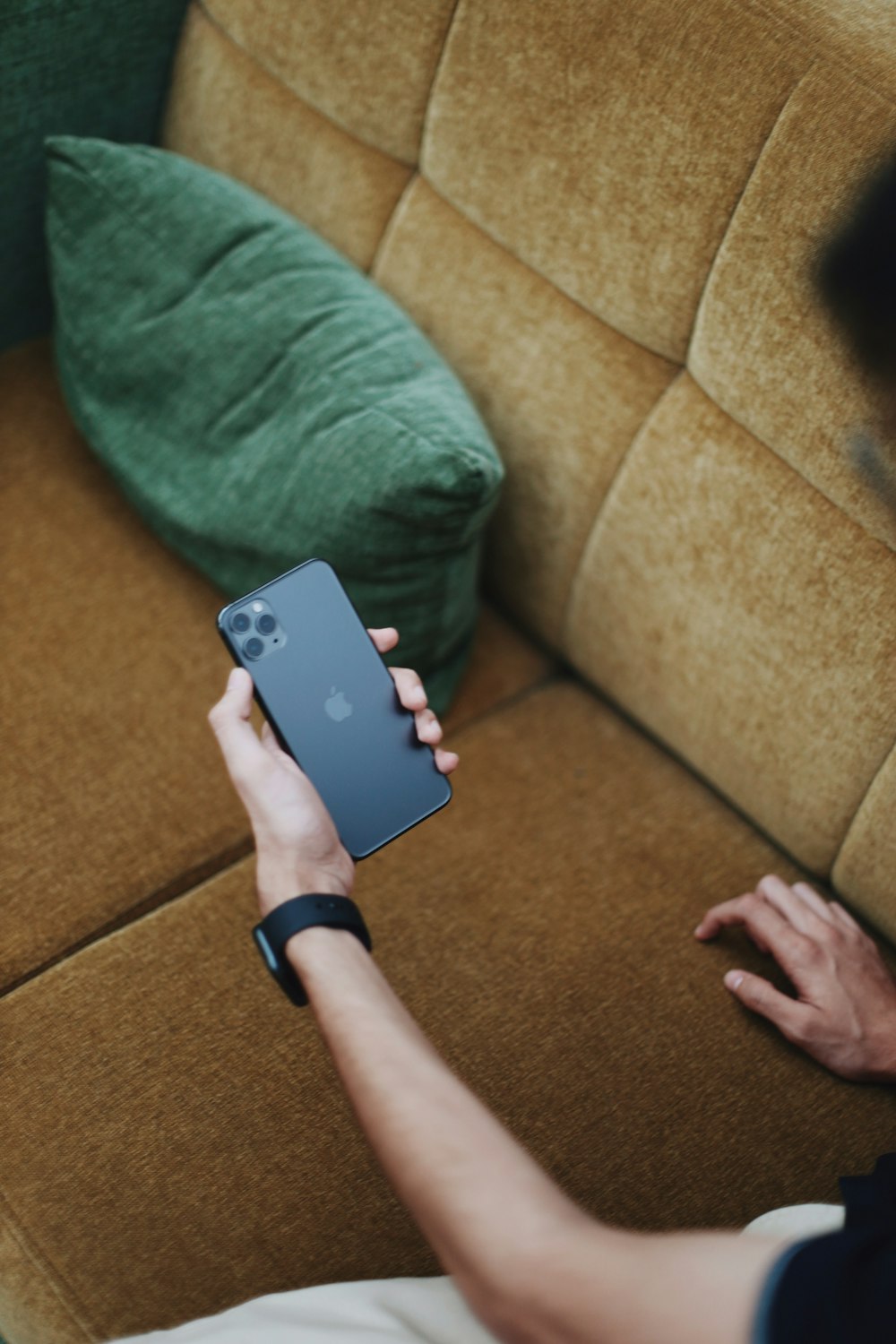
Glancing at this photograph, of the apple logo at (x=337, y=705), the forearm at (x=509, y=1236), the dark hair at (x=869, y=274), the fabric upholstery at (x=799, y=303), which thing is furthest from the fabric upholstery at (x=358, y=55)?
the forearm at (x=509, y=1236)

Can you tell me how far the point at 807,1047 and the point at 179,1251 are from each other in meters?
0.53

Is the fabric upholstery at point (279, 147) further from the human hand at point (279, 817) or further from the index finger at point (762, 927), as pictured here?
the index finger at point (762, 927)

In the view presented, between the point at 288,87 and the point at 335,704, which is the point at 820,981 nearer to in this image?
the point at 335,704

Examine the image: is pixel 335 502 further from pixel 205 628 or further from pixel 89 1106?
pixel 89 1106

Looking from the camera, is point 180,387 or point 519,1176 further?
point 180,387

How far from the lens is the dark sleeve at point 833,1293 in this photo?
56cm

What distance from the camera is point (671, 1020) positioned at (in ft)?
3.26

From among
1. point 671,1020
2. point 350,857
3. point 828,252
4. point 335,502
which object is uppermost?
point 828,252

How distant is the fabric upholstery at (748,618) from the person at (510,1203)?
154 millimetres

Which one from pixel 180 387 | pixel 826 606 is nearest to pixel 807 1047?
pixel 826 606

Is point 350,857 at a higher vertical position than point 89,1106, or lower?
higher

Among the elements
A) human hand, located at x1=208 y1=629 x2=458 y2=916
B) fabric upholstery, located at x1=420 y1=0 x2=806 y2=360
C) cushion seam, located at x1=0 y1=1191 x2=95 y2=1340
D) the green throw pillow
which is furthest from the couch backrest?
cushion seam, located at x1=0 y1=1191 x2=95 y2=1340

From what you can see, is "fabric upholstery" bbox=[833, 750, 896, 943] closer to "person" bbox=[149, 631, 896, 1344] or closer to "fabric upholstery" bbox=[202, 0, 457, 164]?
"person" bbox=[149, 631, 896, 1344]

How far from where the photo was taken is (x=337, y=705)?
92cm
